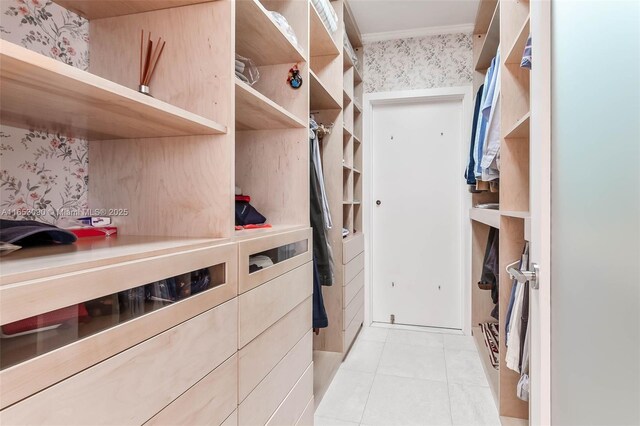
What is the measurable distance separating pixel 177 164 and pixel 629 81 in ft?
3.30

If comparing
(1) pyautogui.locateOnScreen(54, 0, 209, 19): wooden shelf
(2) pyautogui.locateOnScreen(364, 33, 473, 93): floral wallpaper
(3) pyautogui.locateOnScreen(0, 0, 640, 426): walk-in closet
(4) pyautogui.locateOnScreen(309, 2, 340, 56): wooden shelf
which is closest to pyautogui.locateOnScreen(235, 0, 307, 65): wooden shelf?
(3) pyautogui.locateOnScreen(0, 0, 640, 426): walk-in closet

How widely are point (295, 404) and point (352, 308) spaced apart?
4.31 feet

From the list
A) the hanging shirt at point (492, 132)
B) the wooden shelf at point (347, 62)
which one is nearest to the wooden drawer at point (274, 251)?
the hanging shirt at point (492, 132)

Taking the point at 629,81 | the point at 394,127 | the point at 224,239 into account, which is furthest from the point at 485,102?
the point at 224,239

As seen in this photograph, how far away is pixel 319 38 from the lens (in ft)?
6.45

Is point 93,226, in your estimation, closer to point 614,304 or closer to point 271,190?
point 271,190

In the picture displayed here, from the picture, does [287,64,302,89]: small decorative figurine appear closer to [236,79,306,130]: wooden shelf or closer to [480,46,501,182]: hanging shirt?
[236,79,306,130]: wooden shelf

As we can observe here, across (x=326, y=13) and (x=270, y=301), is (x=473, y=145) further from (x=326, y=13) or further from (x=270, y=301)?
(x=270, y=301)

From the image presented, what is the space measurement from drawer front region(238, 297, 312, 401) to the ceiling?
2228 mm

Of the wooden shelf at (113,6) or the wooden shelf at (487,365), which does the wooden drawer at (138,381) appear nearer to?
the wooden shelf at (113,6)

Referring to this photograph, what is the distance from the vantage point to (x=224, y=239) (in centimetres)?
95

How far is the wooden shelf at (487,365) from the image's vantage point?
1.93m

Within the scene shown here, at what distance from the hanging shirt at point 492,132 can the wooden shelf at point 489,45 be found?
51 cm

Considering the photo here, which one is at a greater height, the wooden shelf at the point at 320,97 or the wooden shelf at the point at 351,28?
the wooden shelf at the point at 351,28
